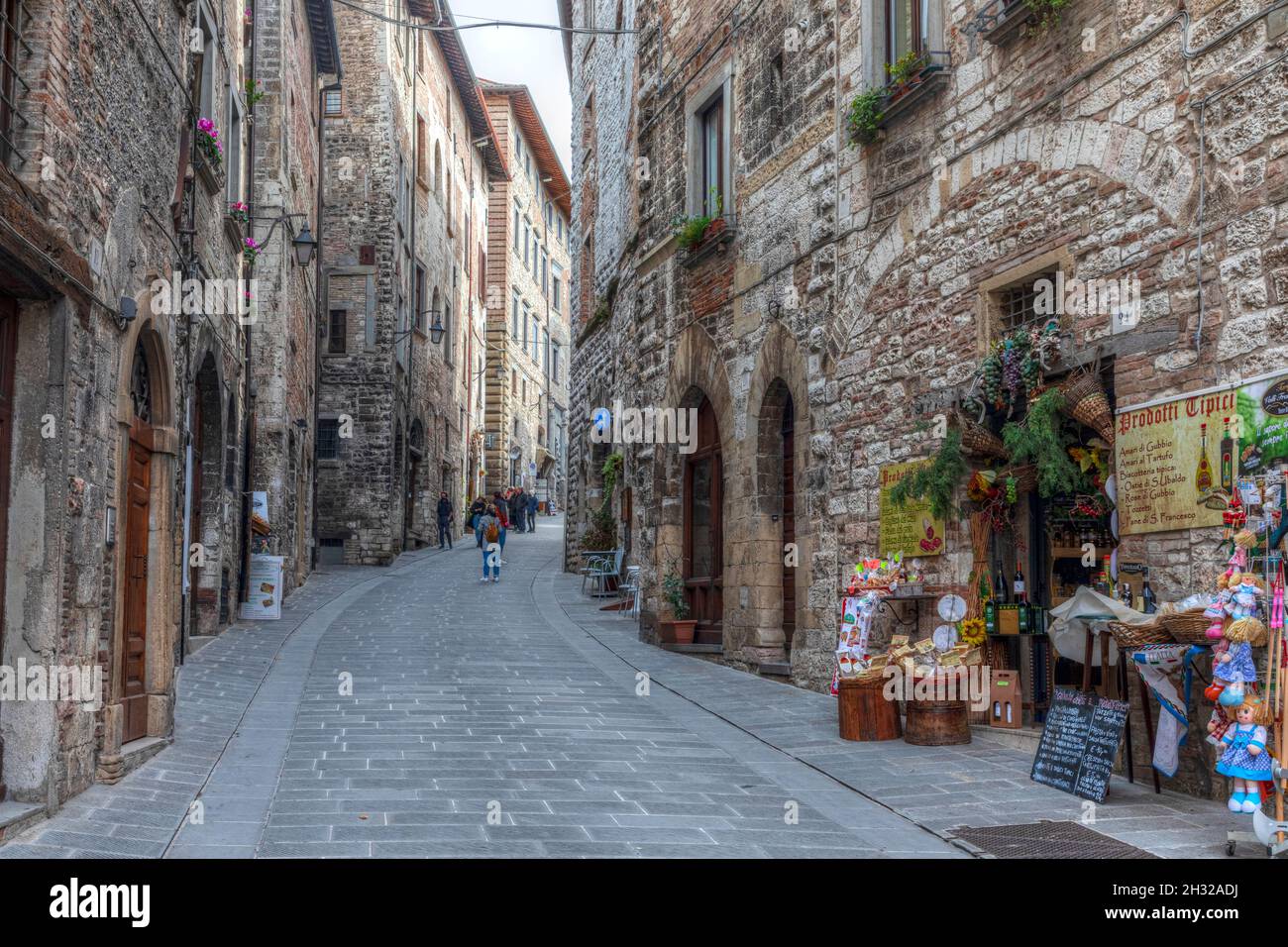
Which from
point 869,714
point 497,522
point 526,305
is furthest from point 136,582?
point 526,305

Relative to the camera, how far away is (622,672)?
12.5 meters

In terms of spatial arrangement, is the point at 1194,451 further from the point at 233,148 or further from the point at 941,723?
the point at 233,148

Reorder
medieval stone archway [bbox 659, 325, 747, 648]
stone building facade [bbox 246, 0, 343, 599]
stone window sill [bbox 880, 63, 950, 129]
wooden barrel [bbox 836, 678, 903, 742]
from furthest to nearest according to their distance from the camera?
1. stone building facade [bbox 246, 0, 343, 599]
2. medieval stone archway [bbox 659, 325, 747, 648]
3. stone window sill [bbox 880, 63, 950, 129]
4. wooden barrel [bbox 836, 678, 903, 742]

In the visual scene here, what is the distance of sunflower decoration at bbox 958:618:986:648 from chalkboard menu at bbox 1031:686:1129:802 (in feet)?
4.47

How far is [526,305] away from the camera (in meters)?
49.3

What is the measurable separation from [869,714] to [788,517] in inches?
158

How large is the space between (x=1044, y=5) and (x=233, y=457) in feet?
32.8

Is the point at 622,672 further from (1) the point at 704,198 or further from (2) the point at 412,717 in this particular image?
(1) the point at 704,198

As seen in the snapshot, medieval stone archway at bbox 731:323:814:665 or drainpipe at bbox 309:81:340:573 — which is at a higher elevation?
drainpipe at bbox 309:81:340:573

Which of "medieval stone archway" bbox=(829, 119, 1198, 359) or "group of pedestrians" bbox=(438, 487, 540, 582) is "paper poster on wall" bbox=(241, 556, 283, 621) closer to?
"group of pedestrians" bbox=(438, 487, 540, 582)

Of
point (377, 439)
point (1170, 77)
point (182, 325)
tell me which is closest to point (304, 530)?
point (377, 439)

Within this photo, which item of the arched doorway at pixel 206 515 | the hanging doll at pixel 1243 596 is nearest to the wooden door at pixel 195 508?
the arched doorway at pixel 206 515

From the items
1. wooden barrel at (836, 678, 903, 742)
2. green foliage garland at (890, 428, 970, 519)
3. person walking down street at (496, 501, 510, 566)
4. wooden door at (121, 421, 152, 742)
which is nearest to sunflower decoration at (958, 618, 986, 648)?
wooden barrel at (836, 678, 903, 742)

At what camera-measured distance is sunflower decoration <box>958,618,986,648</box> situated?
29.9 feet
